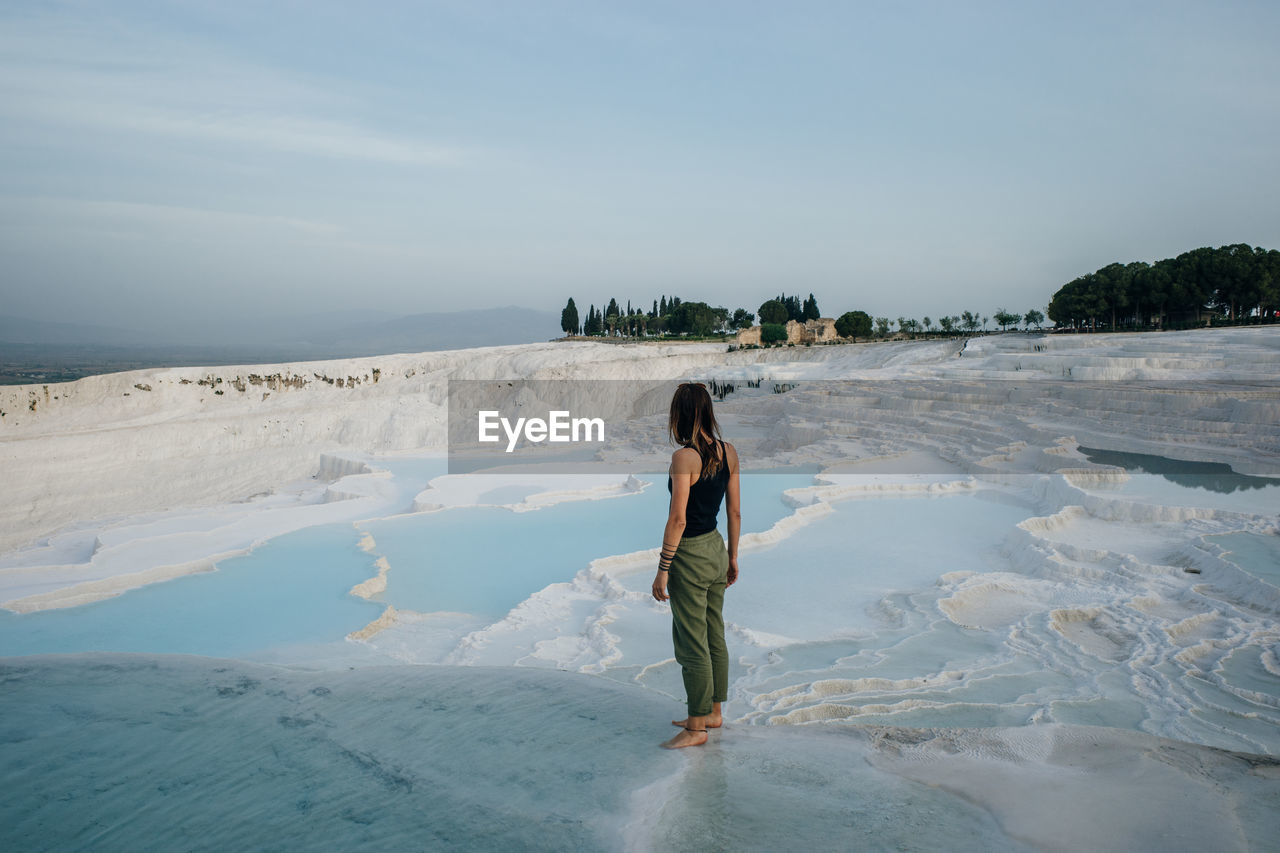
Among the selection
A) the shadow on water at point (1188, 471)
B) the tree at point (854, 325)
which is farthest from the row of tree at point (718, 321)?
the shadow on water at point (1188, 471)

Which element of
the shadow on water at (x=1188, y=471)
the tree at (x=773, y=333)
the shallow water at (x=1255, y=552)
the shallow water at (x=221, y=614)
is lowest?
the shallow water at (x=221, y=614)

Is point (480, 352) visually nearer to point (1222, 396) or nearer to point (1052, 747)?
point (1222, 396)

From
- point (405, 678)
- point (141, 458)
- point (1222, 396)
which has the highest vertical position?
point (1222, 396)

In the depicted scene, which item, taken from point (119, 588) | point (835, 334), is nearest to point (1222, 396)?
point (119, 588)

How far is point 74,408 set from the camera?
2408 centimetres

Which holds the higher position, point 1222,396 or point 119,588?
point 1222,396

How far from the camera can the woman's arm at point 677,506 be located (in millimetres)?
2537

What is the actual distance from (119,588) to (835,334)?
55.2m

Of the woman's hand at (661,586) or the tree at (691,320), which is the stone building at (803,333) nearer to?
the tree at (691,320)

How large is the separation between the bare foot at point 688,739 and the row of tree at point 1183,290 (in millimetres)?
39638

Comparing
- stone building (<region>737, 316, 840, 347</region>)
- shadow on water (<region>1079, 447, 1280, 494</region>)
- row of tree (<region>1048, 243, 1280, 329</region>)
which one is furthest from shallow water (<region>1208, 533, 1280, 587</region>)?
stone building (<region>737, 316, 840, 347</region>)

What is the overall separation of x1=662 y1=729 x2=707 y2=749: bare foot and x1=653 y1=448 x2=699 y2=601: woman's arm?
19.2 inches

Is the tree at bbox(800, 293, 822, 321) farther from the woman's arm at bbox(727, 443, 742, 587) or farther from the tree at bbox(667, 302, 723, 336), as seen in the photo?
the woman's arm at bbox(727, 443, 742, 587)

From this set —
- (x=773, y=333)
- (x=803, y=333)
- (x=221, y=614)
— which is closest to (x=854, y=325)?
(x=803, y=333)
